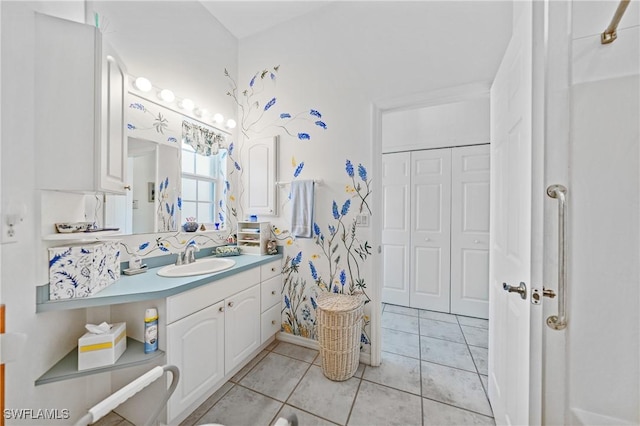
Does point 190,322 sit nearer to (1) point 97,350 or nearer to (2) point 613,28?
(1) point 97,350

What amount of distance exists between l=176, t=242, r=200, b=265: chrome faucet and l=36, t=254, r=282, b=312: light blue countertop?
16 centimetres

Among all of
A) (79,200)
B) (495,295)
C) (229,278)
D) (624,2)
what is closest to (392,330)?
(495,295)

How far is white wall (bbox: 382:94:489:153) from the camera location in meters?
2.67

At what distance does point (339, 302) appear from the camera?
1.85 metres

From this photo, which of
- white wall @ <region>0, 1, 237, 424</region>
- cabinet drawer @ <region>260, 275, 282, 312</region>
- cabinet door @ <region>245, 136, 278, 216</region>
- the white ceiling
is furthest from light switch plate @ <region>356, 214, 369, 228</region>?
the white ceiling

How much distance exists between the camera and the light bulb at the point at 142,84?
1624mm

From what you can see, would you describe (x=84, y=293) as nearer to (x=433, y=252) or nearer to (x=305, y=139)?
(x=305, y=139)

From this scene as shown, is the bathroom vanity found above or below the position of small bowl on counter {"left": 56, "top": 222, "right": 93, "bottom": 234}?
below

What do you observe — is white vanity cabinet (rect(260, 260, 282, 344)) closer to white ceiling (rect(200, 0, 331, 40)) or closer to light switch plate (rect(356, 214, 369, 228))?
light switch plate (rect(356, 214, 369, 228))

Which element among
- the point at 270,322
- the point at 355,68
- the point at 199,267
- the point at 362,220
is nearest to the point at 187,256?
the point at 199,267

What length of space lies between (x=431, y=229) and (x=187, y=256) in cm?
266

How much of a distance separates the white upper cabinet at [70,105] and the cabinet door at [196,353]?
0.87 meters

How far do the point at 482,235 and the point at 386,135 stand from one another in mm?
1674

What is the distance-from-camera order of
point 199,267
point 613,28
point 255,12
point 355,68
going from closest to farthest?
Answer: point 613,28 < point 199,267 < point 355,68 < point 255,12
